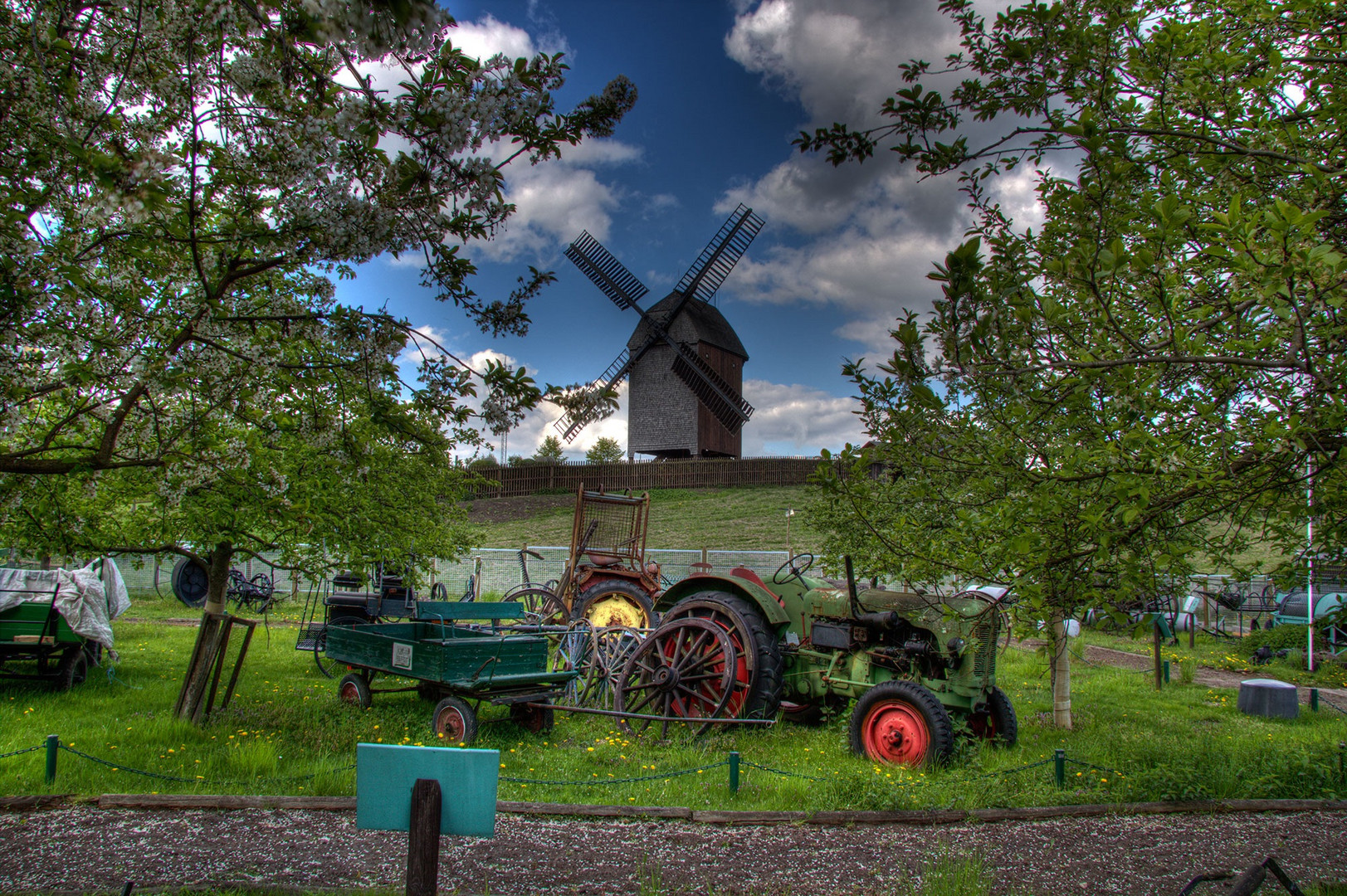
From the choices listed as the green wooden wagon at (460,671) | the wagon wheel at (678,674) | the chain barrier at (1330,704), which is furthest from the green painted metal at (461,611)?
the chain barrier at (1330,704)

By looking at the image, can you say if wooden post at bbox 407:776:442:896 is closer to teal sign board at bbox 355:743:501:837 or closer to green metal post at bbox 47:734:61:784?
teal sign board at bbox 355:743:501:837

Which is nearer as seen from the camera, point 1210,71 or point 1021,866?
point 1210,71

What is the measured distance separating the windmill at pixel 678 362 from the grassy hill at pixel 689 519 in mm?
2842

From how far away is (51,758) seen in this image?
5.46 meters

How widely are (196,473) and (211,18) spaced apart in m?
3.05

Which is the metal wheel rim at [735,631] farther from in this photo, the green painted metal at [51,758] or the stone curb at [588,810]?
the green painted metal at [51,758]

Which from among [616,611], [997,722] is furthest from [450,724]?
[997,722]

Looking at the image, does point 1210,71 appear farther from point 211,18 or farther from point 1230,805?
point 1230,805

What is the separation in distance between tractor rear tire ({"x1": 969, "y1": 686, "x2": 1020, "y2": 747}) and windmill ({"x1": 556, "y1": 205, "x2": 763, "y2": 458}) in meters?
25.0

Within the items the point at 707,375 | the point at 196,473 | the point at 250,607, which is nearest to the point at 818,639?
the point at 196,473

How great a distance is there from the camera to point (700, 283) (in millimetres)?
32969

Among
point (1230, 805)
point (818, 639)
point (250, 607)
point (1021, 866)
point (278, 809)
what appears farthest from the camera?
point (250, 607)

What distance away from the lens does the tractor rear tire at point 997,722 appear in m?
7.23

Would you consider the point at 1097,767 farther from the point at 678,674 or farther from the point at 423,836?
the point at 423,836
